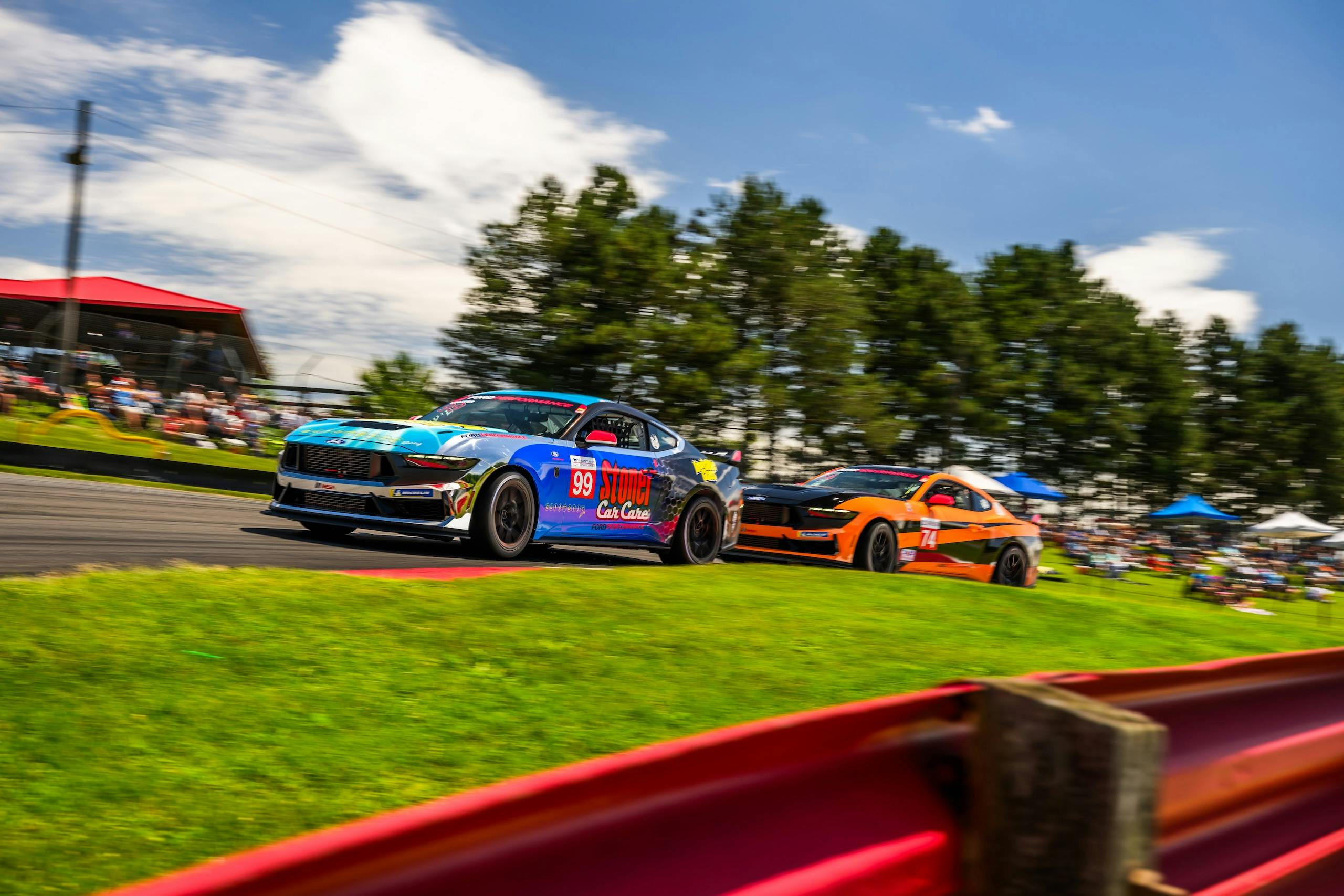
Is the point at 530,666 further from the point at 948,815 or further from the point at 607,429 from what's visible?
the point at 607,429

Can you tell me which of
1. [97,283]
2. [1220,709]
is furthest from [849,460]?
[1220,709]

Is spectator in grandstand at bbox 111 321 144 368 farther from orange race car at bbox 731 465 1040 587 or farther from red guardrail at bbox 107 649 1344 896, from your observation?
red guardrail at bbox 107 649 1344 896

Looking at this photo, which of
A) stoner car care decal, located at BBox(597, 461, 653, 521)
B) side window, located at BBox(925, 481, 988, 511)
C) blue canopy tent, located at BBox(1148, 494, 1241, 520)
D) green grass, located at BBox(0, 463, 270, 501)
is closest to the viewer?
stoner car care decal, located at BBox(597, 461, 653, 521)

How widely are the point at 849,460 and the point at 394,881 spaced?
4596 centimetres

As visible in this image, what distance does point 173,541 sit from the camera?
24.1ft

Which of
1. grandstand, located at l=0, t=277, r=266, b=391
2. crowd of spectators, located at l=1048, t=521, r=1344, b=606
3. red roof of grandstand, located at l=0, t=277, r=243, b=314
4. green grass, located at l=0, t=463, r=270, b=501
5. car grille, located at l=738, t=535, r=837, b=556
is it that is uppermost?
red roof of grandstand, located at l=0, t=277, r=243, b=314

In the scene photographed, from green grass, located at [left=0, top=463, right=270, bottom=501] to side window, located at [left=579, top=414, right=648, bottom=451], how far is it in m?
7.39

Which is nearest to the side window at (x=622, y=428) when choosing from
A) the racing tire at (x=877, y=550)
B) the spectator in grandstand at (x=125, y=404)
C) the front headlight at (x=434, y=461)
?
the front headlight at (x=434, y=461)

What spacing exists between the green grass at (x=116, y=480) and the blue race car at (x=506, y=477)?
21.6ft

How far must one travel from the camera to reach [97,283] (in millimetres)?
52156

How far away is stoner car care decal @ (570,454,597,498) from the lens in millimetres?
9203

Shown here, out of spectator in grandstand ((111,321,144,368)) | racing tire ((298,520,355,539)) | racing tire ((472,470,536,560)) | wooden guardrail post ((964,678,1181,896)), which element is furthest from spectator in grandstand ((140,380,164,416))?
wooden guardrail post ((964,678,1181,896))

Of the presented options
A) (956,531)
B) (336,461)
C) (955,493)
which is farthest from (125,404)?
(956,531)

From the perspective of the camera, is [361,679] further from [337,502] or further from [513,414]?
[513,414]
